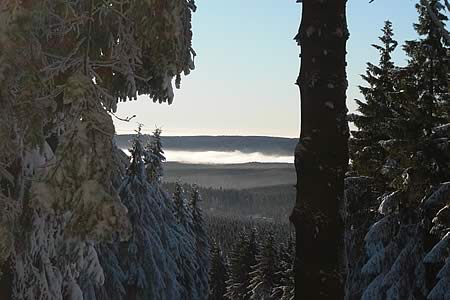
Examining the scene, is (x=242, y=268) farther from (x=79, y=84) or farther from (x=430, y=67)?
(x=79, y=84)

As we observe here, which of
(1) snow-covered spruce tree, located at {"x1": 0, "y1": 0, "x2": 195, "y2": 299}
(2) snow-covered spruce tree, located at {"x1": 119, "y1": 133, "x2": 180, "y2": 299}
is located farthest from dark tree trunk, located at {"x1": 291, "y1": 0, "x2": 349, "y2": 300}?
(2) snow-covered spruce tree, located at {"x1": 119, "y1": 133, "x2": 180, "y2": 299}

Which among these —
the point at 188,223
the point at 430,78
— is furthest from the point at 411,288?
the point at 188,223

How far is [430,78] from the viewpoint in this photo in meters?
21.2

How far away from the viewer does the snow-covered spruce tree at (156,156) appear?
1371 inches

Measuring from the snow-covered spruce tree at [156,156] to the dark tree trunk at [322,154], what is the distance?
30014 millimetres

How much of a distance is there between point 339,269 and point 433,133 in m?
16.2

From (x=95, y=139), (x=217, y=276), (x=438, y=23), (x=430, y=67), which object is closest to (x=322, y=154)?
(x=438, y=23)

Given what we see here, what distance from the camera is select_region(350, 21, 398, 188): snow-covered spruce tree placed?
24422 mm

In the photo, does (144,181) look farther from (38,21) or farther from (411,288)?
(38,21)

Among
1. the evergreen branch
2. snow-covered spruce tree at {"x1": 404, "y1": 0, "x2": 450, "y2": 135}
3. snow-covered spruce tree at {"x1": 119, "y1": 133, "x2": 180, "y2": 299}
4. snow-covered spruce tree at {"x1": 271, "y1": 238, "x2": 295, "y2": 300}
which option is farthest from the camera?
snow-covered spruce tree at {"x1": 271, "y1": 238, "x2": 295, "y2": 300}

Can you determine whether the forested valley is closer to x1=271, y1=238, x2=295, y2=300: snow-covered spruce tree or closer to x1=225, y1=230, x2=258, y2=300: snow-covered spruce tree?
x1=271, y1=238, x2=295, y2=300: snow-covered spruce tree

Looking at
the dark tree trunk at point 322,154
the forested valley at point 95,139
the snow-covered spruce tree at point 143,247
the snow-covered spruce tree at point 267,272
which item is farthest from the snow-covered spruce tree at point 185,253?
the dark tree trunk at point 322,154

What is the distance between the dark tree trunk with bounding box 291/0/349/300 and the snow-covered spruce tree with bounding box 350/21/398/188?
19740 millimetres

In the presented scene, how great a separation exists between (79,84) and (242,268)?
5239 centimetres
